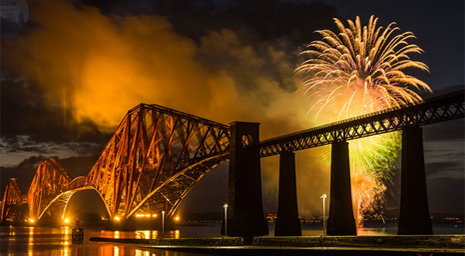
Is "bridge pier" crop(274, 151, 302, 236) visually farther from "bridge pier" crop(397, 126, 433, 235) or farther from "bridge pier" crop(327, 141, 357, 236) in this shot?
"bridge pier" crop(397, 126, 433, 235)

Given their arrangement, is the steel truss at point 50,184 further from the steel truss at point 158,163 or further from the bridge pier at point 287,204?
the bridge pier at point 287,204

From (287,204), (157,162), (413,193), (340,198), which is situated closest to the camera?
(413,193)

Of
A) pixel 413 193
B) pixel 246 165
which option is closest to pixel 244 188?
pixel 246 165

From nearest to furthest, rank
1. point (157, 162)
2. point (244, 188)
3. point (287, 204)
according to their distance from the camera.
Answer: point (287, 204), point (244, 188), point (157, 162)

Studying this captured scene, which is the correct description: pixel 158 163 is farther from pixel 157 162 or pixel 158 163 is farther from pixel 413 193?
pixel 413 193

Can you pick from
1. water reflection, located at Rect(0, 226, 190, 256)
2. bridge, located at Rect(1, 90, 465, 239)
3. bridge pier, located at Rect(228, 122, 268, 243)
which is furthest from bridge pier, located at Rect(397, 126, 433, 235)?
bridge pier, located at Rect(228, 122, 268, 243)
